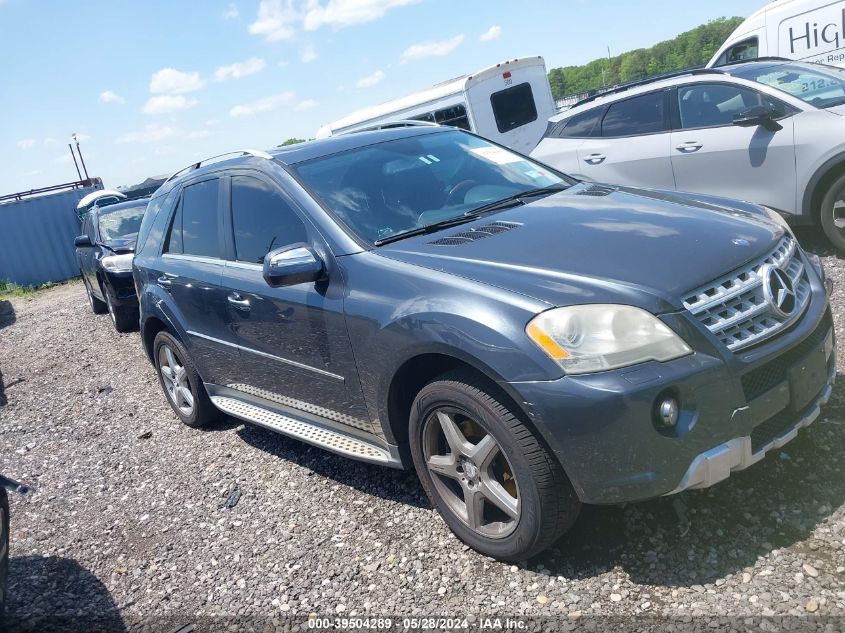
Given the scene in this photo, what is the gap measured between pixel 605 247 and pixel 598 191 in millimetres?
1080

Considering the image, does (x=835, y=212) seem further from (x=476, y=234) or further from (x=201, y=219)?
(x=201, y=219)

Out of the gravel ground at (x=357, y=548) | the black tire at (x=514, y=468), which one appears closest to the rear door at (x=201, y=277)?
the gravel ground at (x=357, y=548)

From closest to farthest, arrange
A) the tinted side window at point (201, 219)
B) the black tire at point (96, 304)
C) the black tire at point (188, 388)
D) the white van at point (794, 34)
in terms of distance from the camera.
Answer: the tinted side window at point (201, 219)
the black tire at point (188, 388)
the white van at point (794, 34)
the black tire at point (96, 304)

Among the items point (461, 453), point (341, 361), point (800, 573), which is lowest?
point (800, 573)

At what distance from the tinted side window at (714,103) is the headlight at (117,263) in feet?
22.3

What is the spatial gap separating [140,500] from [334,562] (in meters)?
1.82

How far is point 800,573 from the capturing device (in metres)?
2.60

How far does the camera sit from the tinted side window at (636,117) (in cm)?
720

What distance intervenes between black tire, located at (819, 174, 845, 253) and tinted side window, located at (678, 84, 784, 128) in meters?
0.89

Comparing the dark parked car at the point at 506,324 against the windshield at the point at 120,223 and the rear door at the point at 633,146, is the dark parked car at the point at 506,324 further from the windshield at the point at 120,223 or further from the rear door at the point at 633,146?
the windshield at the point at 120,223

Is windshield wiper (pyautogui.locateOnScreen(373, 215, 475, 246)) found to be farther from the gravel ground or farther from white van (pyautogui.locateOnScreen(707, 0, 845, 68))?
white van (pyautogui.locateOnScreen(707, 0, 845, 68))

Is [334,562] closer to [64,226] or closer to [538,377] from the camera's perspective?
[538,377]

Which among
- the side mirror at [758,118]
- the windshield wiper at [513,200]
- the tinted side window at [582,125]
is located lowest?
the side mirror at [758,118]

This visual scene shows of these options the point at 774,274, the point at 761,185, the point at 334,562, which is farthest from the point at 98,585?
the point at 761,185
